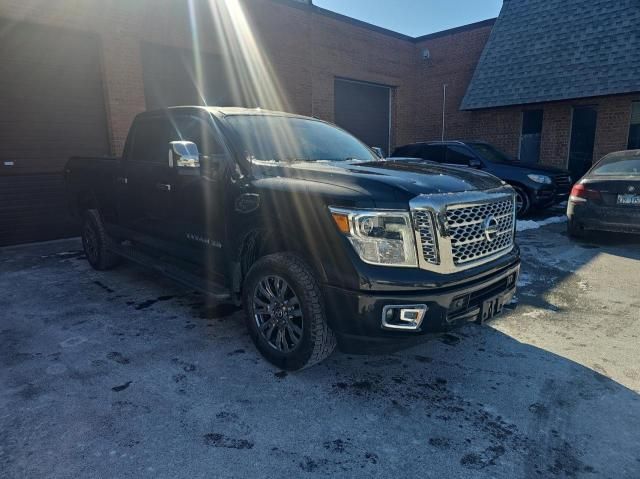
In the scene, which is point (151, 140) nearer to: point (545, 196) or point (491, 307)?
point (491, 307)

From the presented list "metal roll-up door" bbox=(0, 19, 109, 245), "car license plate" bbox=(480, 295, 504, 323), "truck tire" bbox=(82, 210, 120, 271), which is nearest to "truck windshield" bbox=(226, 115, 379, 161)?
"car license plate" bbox=(480, 295, 504, 323)

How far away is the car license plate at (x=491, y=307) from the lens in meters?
3.00

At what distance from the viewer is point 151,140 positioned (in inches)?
191

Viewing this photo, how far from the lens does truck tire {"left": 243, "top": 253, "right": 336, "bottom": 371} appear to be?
296cm

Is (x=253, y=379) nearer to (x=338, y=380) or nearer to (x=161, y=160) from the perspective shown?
(x=338, y=380)

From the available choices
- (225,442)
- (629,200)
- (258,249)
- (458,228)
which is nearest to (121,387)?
(225,442)

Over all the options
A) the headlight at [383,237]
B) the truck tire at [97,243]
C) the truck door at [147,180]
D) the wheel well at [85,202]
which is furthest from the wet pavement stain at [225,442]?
the wheel well at [85,202]

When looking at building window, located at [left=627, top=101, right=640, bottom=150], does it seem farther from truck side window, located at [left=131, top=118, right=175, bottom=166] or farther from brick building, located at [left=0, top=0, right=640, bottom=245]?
truck side window, located at [left=131, top=118, right=175, bottom=166]

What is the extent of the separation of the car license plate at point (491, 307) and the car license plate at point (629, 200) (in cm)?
503

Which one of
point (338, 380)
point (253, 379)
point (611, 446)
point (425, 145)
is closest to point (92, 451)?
point (253, 379)

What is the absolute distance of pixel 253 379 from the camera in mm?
3197

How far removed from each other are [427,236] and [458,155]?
28.9ft

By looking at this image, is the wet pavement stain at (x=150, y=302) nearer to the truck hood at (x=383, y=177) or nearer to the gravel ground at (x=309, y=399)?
the gravel ground at (x=309, y=399)

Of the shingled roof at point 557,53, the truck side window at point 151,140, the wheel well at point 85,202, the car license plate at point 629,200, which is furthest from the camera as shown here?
the shingled roof at point 557,53
